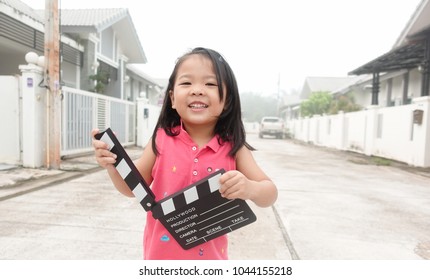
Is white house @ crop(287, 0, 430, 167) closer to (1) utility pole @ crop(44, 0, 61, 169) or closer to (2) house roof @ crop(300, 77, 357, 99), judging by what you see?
(1) utility pole @ crop(44, 0, 61, 169)

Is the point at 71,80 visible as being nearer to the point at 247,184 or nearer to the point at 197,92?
the point at 197,92

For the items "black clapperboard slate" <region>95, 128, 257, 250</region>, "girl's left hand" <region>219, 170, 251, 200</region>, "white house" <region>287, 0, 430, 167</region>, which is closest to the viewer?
"girl's left hand" <region>219, 170, 251, 200</region>

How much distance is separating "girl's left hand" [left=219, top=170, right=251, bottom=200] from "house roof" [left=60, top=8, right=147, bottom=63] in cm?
1164

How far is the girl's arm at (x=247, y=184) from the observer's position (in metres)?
1.11

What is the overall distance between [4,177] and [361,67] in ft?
42.2

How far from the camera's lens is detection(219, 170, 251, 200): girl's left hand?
3.60ft

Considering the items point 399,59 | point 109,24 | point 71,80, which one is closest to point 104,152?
point 71,80

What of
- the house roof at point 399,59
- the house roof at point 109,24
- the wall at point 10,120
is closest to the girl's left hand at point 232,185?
the wall at point 10,120

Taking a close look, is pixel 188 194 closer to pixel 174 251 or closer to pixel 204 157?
pixel 204 157

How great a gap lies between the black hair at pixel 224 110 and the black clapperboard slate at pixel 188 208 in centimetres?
19

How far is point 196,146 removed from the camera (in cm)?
137

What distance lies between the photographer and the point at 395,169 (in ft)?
28.0

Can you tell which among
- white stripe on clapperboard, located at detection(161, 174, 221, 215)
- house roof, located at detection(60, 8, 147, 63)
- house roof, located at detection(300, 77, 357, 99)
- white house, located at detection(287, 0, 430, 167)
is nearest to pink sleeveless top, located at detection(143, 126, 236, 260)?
white stripe on clapperboard, located at detection(161, 174, 221, 215)

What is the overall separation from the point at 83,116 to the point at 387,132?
9.02 meters
